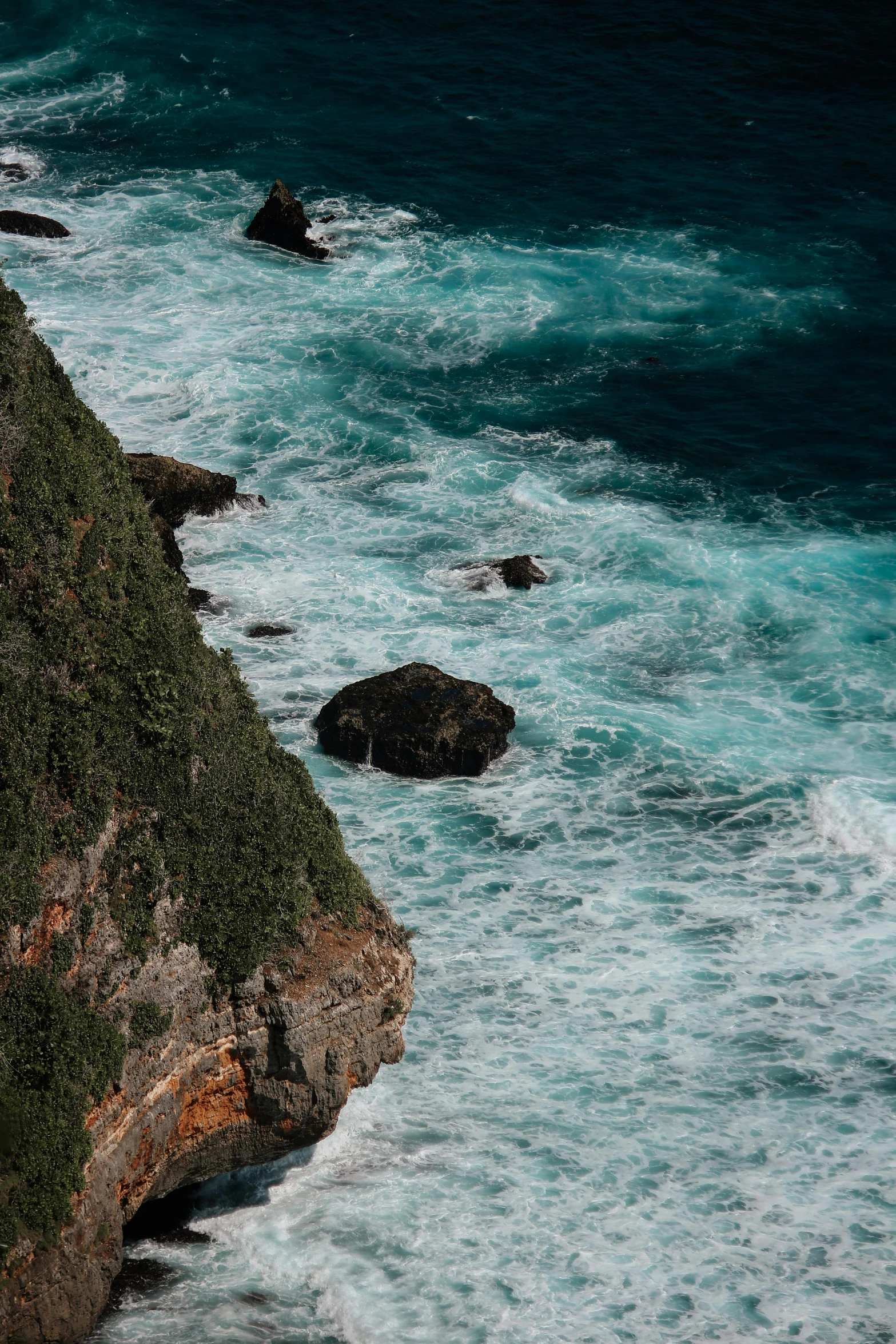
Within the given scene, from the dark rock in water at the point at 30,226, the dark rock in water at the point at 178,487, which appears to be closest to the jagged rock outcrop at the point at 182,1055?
the dark rock in water at the point at 178,487

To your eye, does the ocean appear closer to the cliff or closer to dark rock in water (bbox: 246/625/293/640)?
dark rock in water (bbox: 246/625/293/640)

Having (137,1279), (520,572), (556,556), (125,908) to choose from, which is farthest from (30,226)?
A: (137,1279)

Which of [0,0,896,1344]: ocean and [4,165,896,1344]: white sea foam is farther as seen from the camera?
[0,0,896,1344]: ocean

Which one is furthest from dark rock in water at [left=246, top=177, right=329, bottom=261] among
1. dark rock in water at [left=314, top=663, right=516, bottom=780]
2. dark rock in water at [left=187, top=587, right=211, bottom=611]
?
dark rock in water at [left=314, top=663, right=516, bottom=780]

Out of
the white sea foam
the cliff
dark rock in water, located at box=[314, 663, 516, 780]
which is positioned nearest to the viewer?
the cliff

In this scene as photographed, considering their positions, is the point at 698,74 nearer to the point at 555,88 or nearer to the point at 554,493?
the point at 555,88

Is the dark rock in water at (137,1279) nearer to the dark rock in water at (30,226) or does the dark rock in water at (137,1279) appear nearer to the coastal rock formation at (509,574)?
the coastal rock formation at (509,574)

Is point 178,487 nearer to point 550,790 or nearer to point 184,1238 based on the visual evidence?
point 550,790
